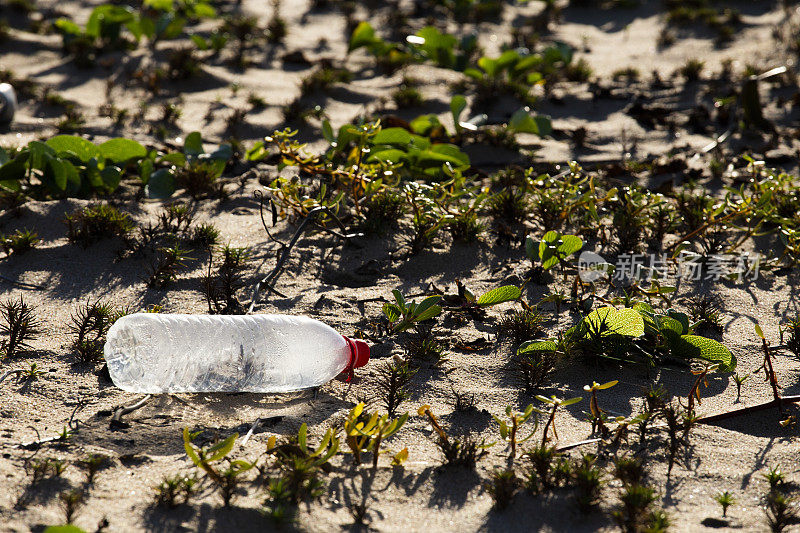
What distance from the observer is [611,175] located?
4.33 m

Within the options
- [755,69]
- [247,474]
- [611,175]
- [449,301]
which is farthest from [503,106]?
[247,474]

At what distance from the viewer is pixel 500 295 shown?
9.64 feet

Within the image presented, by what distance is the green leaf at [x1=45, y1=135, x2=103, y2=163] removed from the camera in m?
3.69

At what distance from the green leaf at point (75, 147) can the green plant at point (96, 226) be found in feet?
1.59

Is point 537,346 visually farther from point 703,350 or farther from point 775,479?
point 775,479

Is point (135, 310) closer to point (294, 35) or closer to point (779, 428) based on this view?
point (779, 428)

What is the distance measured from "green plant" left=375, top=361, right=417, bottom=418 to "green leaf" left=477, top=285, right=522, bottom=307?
507 mm

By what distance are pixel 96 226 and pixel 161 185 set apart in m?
0.54

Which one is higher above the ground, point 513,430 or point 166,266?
point 513,430

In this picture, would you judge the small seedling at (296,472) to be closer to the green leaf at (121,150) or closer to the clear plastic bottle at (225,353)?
the clear plastic bottle at (225,353)

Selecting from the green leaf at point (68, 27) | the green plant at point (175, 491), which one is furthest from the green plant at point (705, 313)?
the green leaf at point (68, 27)

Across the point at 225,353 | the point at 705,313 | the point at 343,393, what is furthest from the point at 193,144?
the point at 705,313

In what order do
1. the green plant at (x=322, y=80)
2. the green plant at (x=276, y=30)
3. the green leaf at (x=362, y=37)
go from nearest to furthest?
the green plant at (x=322, y=80) → the green leaf at (x=362, y=37) → the green plant at (x=276, y=30)

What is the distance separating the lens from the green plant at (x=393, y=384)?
244 centimetres
